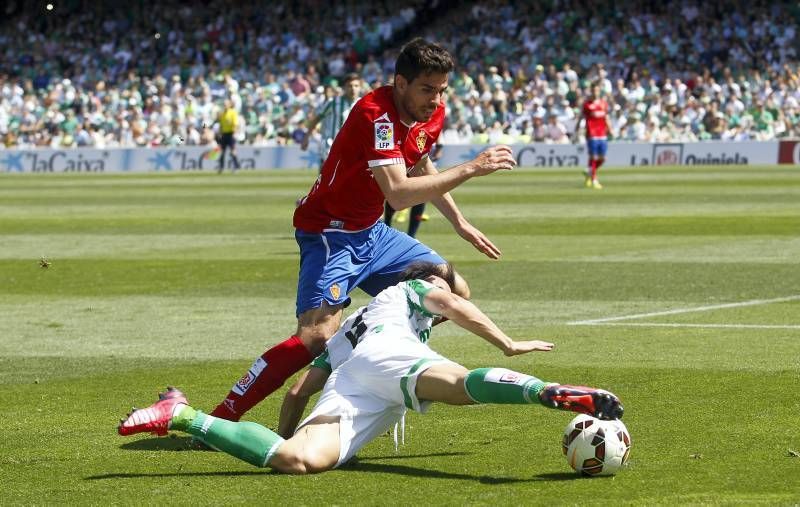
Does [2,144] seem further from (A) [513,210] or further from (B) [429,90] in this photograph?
(B) [429,90]

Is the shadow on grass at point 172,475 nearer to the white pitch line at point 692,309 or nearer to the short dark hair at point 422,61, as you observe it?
the short dark hair at point 422,61

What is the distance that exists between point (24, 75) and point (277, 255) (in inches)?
1600

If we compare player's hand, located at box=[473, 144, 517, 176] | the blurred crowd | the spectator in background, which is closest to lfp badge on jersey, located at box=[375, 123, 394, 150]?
player's hand, located at box=[473, 144, 517, 176]

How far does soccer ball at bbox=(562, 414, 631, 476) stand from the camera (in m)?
6.48

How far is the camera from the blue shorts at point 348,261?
7852 millimetres

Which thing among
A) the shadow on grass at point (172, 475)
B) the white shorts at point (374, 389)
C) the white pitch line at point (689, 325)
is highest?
the white shorts at point (374, 389)

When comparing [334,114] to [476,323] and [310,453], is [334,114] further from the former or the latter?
[310,453]

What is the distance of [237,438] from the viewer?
683 cm

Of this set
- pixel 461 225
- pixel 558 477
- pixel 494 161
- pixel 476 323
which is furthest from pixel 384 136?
pixel 558 477

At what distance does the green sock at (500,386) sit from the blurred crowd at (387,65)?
39.1m

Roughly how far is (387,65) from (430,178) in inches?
1786

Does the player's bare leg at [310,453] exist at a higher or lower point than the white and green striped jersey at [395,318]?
lower

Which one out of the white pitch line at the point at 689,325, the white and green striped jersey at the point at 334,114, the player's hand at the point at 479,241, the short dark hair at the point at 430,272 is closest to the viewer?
the short dark hair at the point at 430,272

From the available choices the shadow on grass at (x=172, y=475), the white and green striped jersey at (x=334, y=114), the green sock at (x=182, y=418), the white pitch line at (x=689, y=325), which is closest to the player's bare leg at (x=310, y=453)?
the shadow on grass at (x=172, y=475)
